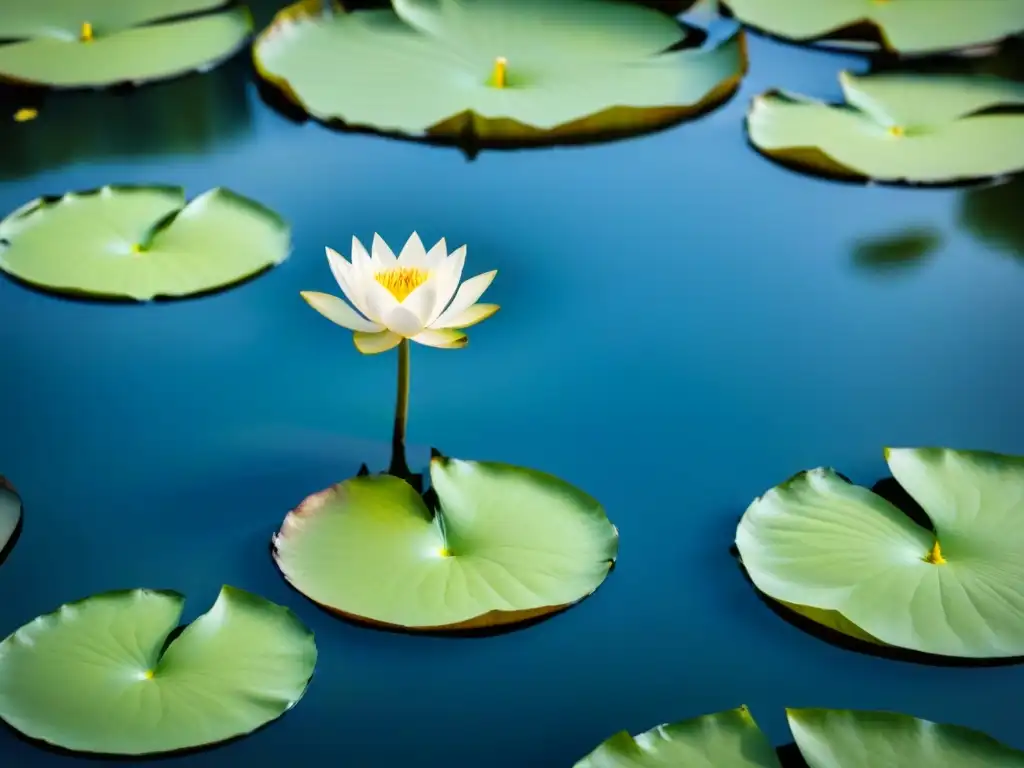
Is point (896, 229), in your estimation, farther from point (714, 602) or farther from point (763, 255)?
point (714, 602)

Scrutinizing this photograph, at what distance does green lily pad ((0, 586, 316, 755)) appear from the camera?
106cm

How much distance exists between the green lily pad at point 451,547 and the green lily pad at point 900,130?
95cm

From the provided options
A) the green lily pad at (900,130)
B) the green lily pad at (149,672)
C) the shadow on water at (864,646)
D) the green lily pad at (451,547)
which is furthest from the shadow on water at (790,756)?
the green lily pad at (900,130)

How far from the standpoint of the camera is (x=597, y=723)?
1.11m

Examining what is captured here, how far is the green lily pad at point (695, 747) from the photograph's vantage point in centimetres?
104

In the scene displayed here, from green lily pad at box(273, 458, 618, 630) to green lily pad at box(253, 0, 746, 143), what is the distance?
922 mm

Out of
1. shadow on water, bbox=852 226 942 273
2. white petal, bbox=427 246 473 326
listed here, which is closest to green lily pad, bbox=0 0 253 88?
white petal, bbox=427 246 473 326

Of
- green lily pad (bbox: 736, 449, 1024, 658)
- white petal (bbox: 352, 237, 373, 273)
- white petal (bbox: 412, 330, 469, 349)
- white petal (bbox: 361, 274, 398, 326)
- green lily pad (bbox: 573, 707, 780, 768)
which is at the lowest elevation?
green lily pad (bbox: 573, 707, 780, 768)

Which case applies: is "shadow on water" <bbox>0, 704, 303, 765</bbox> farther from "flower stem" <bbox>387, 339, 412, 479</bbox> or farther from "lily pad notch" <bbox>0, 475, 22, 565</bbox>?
"flower stem" <bbox>387, 339, 412, 479</bbox>

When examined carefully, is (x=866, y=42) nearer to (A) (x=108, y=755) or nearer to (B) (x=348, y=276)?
(B) (x=348, y=276)

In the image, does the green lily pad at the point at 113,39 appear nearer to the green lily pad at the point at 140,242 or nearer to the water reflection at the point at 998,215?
the green lily pad at the point at 140,242

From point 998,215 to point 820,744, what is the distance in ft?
3.72

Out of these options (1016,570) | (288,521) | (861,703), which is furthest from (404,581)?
(1016,570)

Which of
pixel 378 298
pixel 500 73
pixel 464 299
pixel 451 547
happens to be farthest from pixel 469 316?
pixel 500 73
